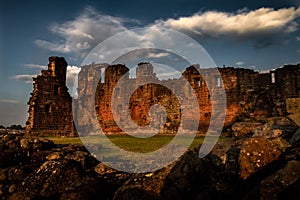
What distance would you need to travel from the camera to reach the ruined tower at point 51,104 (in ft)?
95.1

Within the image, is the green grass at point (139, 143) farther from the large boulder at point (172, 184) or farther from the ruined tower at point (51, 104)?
the ruined tower at point (51, 104)

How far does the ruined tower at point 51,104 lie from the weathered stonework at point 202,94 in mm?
6409

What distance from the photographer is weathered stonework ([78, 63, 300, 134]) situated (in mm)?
25953

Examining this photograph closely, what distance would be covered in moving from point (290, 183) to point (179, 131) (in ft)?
80.4

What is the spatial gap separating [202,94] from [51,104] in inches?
636

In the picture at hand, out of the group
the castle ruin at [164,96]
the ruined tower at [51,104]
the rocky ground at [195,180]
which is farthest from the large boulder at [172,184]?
the ruined tower at [51,104]

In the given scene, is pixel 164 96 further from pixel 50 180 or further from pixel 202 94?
pixel 50 180

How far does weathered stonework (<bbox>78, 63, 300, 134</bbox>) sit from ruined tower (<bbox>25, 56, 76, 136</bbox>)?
6409 mm

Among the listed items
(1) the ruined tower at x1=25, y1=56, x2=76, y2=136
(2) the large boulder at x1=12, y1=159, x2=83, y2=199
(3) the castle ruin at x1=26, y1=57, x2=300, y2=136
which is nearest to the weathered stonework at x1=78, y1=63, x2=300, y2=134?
(3) the castle ruin at x1=26, y1=57, x2=300, y2=136

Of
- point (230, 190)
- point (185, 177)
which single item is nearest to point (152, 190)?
point (185, 177)

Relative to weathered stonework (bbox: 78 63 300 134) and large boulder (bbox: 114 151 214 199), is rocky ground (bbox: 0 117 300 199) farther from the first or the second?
weathered stonework (bbox: 78 63 300 134)

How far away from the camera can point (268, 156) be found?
6.49 metres

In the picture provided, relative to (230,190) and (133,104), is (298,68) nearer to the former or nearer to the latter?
(133,104)

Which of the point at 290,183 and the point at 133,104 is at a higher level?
the point at 133,104
